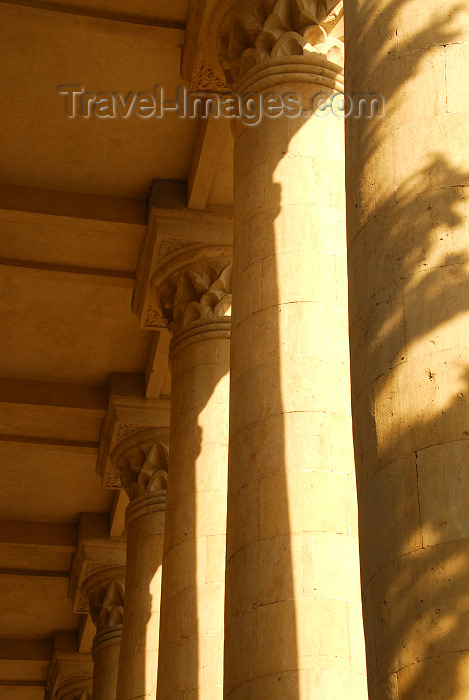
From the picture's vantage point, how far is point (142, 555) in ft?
65.6

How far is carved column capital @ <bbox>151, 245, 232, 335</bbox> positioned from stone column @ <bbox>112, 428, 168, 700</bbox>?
15.1 ft

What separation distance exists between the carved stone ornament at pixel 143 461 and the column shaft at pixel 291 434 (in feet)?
34.6

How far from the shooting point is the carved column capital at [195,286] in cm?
1627

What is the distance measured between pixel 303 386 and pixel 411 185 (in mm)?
3821

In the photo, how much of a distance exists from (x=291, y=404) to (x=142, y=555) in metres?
11.3

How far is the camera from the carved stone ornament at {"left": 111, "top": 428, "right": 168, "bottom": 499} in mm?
20812

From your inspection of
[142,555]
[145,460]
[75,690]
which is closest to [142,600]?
[142,555]

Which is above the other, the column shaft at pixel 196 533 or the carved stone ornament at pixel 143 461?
the carved stone ornament at pixel 143 461

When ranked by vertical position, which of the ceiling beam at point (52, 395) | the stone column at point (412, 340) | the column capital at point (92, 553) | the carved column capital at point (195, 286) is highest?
the ceiling beam at point (52, 395)

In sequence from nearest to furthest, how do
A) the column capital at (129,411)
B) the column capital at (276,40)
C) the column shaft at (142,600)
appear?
the column capital at (276,40) < the column shaft at (142,600) < the column capital at (129,411)

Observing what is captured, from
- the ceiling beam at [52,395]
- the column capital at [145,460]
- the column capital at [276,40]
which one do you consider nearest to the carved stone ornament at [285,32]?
the column capital at [276,40]

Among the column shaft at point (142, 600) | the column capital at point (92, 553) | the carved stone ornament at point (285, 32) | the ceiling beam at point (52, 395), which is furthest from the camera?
the column capital at point (92, 553)

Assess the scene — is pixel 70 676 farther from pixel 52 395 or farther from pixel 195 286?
pixel 195 286

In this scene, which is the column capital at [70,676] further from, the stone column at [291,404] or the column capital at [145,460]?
the stone column at [291,404]
